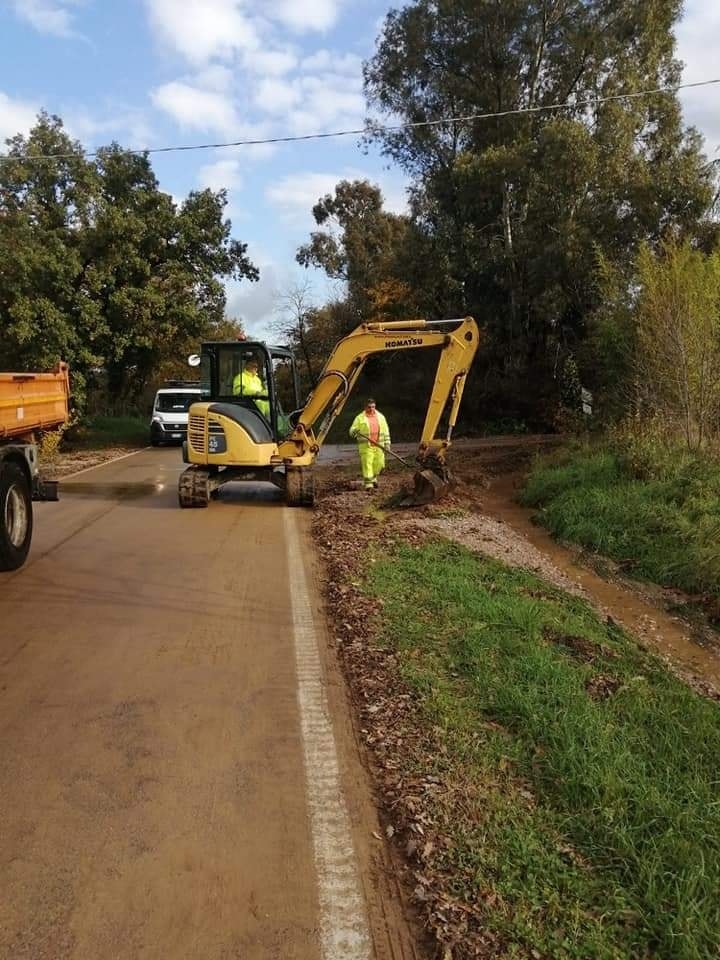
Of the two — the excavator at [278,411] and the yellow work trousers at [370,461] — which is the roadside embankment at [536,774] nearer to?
the excavator at [278,411]

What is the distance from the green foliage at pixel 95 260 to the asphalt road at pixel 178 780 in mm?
17309

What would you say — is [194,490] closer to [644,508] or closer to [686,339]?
[644,508]

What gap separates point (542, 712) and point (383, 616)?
2158 mm

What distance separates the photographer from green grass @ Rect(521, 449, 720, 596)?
28.0ft

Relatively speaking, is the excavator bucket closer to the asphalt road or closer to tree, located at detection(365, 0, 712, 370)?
the asphalt road

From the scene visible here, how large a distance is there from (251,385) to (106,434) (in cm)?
2004

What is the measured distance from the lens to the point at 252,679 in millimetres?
5141

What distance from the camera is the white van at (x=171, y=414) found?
87.5 feet

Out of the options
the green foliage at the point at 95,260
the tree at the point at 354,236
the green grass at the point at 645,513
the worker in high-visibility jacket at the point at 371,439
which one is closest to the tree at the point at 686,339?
the green grass at the point at 645,513

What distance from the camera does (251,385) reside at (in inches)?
508

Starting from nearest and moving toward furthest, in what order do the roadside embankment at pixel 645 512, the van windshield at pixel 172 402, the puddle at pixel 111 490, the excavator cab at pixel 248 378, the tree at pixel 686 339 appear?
the roadside embankment at pixel 645 512
the tree at pixel 686 339
the excavator cab at pixel 248 378
the puddle at pixel 111 490
the van windshield at pixel 172 402

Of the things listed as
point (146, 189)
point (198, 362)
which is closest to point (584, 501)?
point (198, 362)

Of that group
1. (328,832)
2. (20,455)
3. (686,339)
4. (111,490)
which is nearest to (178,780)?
(328,832)

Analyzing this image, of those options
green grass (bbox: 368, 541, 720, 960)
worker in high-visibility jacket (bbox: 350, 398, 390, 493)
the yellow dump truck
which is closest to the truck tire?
the yellow dump truck
